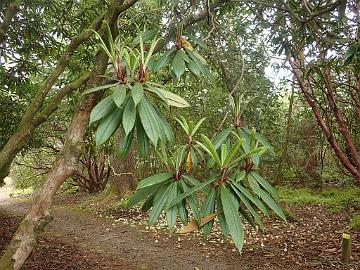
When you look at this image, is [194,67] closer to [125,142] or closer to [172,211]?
[125,142]

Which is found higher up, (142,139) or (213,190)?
(142,139)

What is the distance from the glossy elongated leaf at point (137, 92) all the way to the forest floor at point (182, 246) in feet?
9.91

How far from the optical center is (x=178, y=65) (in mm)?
1559

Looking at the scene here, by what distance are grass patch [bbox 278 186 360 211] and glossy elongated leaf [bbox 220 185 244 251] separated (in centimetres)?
550

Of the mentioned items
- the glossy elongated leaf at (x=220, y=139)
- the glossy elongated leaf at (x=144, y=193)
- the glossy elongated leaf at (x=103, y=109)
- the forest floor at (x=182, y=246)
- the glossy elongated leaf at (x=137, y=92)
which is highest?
the glossy elongated leaf at (x=137, y=92)

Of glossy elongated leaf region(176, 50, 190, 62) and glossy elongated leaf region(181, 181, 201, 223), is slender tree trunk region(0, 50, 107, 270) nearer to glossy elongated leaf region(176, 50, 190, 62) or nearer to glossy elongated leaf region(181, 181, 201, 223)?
glossy elongated leaf region(176, 50, 190, 62)

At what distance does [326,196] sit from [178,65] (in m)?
6.39

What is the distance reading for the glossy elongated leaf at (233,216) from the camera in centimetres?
115

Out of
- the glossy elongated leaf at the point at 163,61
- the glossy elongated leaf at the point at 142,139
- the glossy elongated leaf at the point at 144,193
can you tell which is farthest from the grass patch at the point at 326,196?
the glossy elongated leaf at the point at 142,139

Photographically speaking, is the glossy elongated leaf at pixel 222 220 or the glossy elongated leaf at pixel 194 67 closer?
the glossy elongated leaf at pixel 222 220

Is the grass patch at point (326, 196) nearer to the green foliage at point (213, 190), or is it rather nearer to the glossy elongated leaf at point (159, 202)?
the green foliage at point (213, 190)

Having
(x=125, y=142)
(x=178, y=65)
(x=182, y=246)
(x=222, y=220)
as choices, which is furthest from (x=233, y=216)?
(x=182, y=246)

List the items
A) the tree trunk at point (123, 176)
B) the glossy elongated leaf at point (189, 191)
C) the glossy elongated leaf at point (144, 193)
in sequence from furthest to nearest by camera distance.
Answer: the tree trunk at point (123, 176), the glossy elongated leaf at point (144, 193), the glossy elongated leaf at point (189, 191)

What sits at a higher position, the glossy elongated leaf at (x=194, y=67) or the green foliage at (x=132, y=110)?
the glossy elongated leaf at (x=194, y=67)
